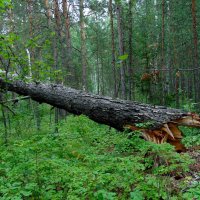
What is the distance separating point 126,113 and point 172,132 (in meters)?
1.18

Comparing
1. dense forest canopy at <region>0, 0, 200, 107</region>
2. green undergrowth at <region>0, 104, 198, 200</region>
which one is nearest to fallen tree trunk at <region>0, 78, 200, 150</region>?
dense forest canopy at <region>0, 0, 200, 107</region>

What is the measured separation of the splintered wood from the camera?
5695 millimetres

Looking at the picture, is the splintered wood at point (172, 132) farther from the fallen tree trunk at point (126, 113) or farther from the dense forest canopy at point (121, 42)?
the dense forest canopy at point (121, 42)

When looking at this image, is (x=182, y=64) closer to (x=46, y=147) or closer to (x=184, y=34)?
(x=184, y=34)

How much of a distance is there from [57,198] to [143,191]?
42.8 inches

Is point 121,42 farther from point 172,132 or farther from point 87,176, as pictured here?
point 87,176

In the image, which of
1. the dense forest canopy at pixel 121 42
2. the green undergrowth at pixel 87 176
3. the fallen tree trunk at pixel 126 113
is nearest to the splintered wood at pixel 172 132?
the fallen tree trunk at pixel 126 113

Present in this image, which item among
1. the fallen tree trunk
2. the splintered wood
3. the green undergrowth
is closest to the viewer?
the green undergrowth

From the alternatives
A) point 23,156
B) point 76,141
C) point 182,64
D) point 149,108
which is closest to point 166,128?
point 149,108

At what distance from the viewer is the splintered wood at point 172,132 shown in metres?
5.70

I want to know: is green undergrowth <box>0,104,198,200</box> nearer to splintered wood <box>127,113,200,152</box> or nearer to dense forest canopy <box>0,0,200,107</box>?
splintered wood <box>127,113,200,152</box>

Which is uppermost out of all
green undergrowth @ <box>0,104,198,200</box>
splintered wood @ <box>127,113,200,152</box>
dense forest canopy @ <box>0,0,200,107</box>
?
dense forest canopy @ <box>0,0,200,107</box>

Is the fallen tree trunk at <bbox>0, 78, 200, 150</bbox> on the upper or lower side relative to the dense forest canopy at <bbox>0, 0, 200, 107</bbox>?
lower

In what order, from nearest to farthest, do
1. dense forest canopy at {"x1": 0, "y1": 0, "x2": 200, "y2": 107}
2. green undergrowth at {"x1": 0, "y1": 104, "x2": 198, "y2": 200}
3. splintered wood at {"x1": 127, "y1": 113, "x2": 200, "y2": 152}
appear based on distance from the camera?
green undergrowth at {"x1": 0, "y1": 104, "x2": 198, "y2": 200} → splintered wood at {"x1": 127, "y1": 113, "x2": 200, "y2": 152} → dense forest canopy at {"x1": 0, "y1": 0, "x2": 200, "y2": 107}
